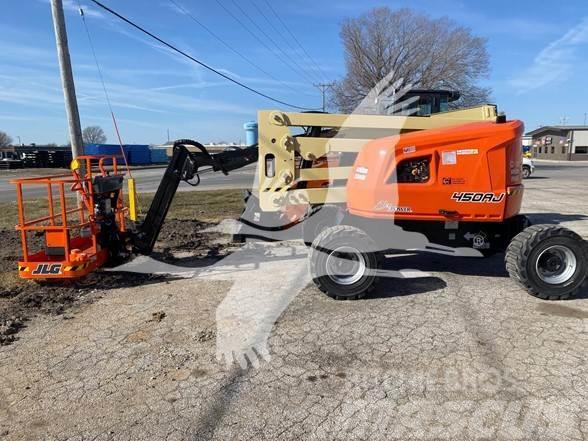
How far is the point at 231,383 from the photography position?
3561 mm

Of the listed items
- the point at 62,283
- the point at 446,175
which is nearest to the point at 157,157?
the point at 62,283

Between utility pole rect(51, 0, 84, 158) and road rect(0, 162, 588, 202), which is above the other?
utility pole rect(51, 0, 84, 158)

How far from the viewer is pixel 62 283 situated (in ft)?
19.5

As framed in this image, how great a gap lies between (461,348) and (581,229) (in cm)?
694

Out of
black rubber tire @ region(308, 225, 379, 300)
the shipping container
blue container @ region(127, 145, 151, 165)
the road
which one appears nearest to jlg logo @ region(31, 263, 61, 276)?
black rubber tire @ region(308, 225, 379, 300)

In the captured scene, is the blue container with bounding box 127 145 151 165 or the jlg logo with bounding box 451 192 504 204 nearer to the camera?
the jlg logo with bounding box 451 192 504 204

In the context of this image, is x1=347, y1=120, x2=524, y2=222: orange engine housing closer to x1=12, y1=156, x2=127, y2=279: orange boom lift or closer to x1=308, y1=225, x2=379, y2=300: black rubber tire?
x1=308, y1=225, x2=379, y2=300: black rubber tire

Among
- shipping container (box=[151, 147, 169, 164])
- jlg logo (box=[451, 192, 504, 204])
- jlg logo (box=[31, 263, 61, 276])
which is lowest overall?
jlg logo (box=[31, 263, 61, 276])

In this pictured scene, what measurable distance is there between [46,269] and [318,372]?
3939 millimetres

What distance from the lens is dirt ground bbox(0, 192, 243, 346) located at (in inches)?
199

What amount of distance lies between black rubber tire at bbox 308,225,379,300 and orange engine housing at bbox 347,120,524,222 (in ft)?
1.31

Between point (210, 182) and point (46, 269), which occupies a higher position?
point (210, 182)

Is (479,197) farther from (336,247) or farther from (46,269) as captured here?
(46,269)

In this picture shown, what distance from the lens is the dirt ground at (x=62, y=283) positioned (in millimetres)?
5043
